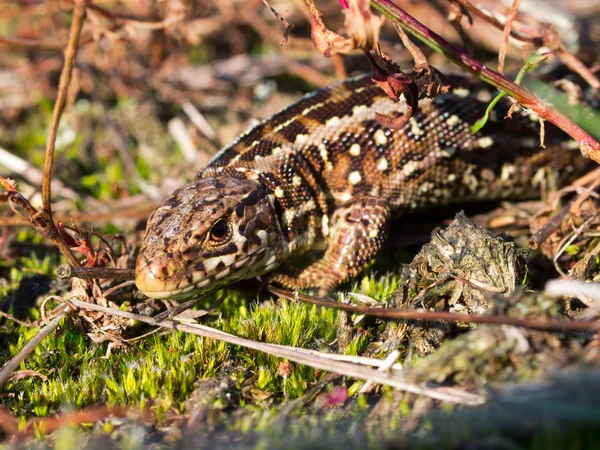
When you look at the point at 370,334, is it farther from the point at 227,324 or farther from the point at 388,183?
the point at 388,183

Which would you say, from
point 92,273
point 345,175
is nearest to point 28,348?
point 92,273

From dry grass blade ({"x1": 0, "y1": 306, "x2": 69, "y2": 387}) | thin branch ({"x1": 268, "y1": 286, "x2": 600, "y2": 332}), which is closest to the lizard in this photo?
thin branch ({"x1": 268, "y1": 286, "x2": 600, "y2": 332})

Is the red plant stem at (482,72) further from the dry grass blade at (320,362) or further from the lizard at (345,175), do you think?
the dry grass blade at (320,362)

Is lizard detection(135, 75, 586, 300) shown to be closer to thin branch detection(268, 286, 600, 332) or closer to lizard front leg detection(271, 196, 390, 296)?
lizard front leg detection(271, 196, 390, 296)

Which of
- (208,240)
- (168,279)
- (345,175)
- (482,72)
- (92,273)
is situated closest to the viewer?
(482,72)

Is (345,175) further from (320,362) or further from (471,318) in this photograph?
(471,318)

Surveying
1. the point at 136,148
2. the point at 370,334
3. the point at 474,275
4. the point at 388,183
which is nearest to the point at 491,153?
the point at 388,183
